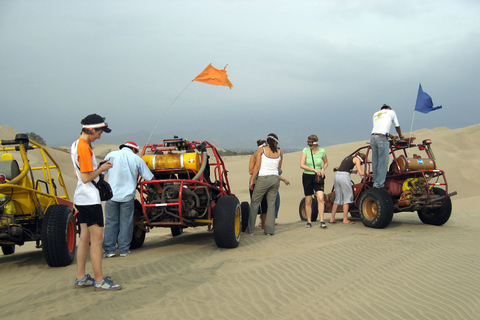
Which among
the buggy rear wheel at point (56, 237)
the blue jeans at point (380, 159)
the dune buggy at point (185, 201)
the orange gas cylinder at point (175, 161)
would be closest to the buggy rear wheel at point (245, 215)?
the dune buggy at point (185, 201)

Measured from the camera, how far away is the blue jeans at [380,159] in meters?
7.98

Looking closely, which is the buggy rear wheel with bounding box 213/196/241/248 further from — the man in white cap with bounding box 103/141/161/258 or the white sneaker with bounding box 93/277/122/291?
the white sneaker with bounding box 93/277/122/291

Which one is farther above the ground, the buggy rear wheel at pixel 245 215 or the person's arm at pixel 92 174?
the person's arm at pixel 92 174

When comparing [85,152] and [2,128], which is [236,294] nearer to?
[85,152]

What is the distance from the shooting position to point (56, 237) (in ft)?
18.4

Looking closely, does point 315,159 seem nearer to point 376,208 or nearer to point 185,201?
point 376,208

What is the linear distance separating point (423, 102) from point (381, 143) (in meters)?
2.64

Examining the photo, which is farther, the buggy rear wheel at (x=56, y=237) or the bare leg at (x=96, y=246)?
the buggy rear wheel at (x=56, y=237)

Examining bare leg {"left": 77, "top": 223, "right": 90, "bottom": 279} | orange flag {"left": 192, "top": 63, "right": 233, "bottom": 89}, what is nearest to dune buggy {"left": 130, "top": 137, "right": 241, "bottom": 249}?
bare leg {"left": 77, "top": 223, "right": 90, "bottom": 279}

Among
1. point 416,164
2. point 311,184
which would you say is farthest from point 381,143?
point 311,184

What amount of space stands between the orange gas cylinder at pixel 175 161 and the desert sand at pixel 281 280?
1373 mm

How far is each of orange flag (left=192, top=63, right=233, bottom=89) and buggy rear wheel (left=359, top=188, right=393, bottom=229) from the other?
3847 mm

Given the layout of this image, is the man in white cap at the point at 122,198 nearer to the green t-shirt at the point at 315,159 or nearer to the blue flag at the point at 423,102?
the green t-shirt at the point at 315,159

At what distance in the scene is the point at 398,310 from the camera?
3.93 meters
